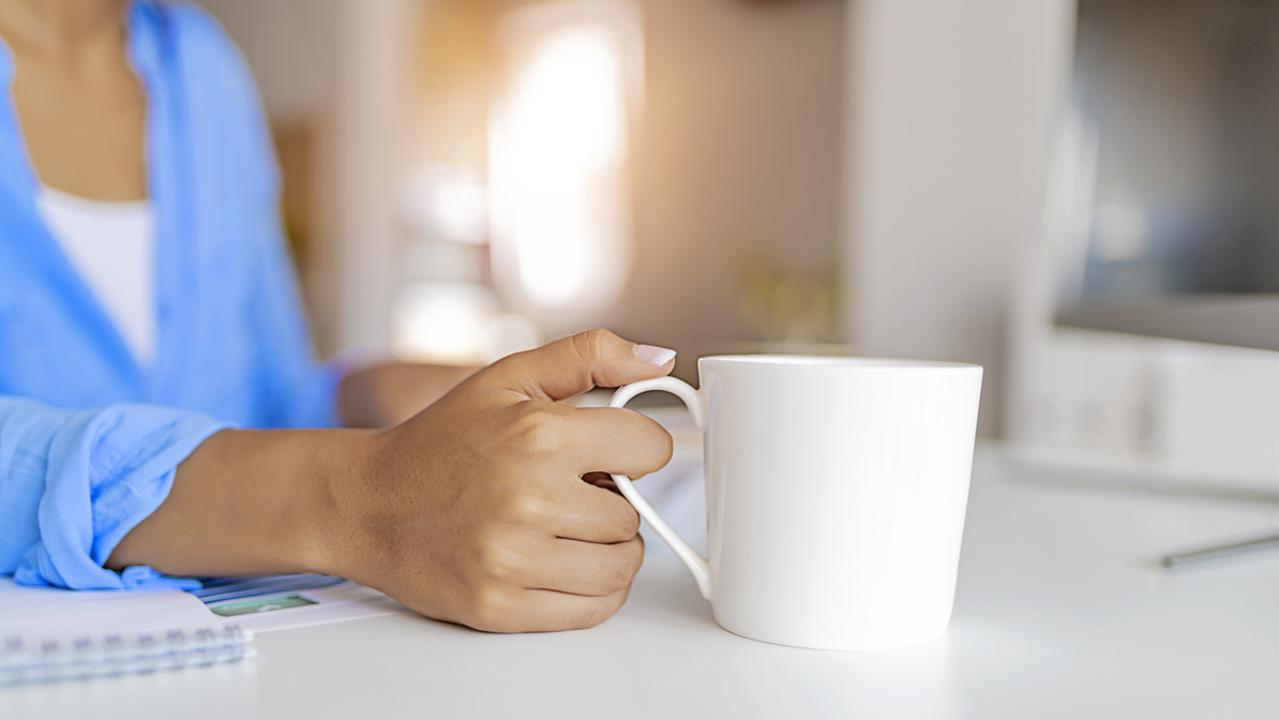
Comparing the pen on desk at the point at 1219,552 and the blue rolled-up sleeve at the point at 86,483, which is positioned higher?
the blue rolled-up sleeve at the point at 86,483

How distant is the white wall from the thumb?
0.96 meters

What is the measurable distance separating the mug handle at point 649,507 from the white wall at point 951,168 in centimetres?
95

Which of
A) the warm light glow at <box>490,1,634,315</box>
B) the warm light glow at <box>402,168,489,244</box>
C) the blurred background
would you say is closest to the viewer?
the blurred background

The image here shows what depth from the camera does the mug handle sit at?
1.51ft

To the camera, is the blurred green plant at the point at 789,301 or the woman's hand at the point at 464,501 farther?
the blurred green plant at the point at 789,301

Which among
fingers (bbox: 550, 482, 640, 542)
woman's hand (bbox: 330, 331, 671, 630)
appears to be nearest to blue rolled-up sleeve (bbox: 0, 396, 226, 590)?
woman's hand (bbox: 330, 331, 671, 630)

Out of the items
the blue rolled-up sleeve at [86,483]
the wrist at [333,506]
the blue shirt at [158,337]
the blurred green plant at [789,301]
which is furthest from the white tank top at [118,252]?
the blurred green plant at [789,301]

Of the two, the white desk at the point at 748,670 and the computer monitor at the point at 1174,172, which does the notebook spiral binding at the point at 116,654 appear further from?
the computer monitor at the point at 1174,172

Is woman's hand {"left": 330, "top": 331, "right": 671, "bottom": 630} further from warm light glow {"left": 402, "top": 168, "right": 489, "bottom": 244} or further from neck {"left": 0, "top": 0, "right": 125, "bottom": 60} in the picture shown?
warm light glow {"left": 402, "top": 168, "right": 489, "bottom": 244}

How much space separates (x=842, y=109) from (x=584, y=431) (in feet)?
6.52

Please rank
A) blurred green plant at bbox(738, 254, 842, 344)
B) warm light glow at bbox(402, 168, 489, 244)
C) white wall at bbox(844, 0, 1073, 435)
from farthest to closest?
warm light glow at bbox(402, 168, 489, 244) → blurred green plant at bbox(738, 254, 842, 344) → white wall at bbox(844, 0, 1073, 435)

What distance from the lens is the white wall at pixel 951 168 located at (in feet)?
4.29

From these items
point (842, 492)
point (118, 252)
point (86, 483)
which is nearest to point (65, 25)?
point (118, 252)

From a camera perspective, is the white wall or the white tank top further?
the white wall
